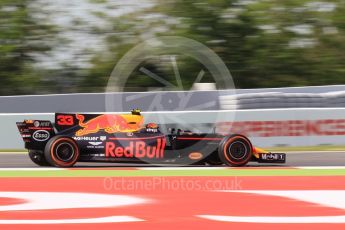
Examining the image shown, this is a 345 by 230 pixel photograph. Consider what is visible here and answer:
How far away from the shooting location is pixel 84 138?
32.2ft

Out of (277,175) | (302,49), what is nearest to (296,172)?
(277,175)

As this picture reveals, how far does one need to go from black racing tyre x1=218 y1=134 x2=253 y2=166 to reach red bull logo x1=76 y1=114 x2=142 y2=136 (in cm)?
125

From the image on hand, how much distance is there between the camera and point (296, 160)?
449 inches

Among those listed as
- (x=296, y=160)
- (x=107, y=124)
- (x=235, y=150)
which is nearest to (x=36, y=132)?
(x=107, y=124)

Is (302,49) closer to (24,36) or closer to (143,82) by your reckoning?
(143,82)

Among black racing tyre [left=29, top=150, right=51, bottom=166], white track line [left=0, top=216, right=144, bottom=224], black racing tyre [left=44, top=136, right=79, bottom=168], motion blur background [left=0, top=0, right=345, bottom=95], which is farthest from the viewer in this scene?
motion blur background [left=0, top=0, right=345, bottom=95]

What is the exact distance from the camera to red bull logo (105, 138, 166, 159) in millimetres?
9672

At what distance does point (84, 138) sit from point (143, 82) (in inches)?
508

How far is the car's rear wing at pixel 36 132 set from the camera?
9.86m

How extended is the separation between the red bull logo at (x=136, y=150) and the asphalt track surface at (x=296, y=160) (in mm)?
838

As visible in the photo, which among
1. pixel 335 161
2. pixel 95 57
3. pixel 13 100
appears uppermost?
pixel 95 57

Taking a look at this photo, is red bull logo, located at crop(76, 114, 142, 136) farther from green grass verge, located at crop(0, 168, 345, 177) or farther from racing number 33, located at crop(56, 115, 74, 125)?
green grass verge, located at crop(0, 168, 345, 177)

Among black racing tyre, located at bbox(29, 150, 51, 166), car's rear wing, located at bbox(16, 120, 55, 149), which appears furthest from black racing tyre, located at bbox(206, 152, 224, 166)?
black racing tyre, located at bbox(29, 150, 51, 166)

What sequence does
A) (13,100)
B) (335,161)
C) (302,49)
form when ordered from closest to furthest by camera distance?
(335,161)
(13,100)
(302,49)
